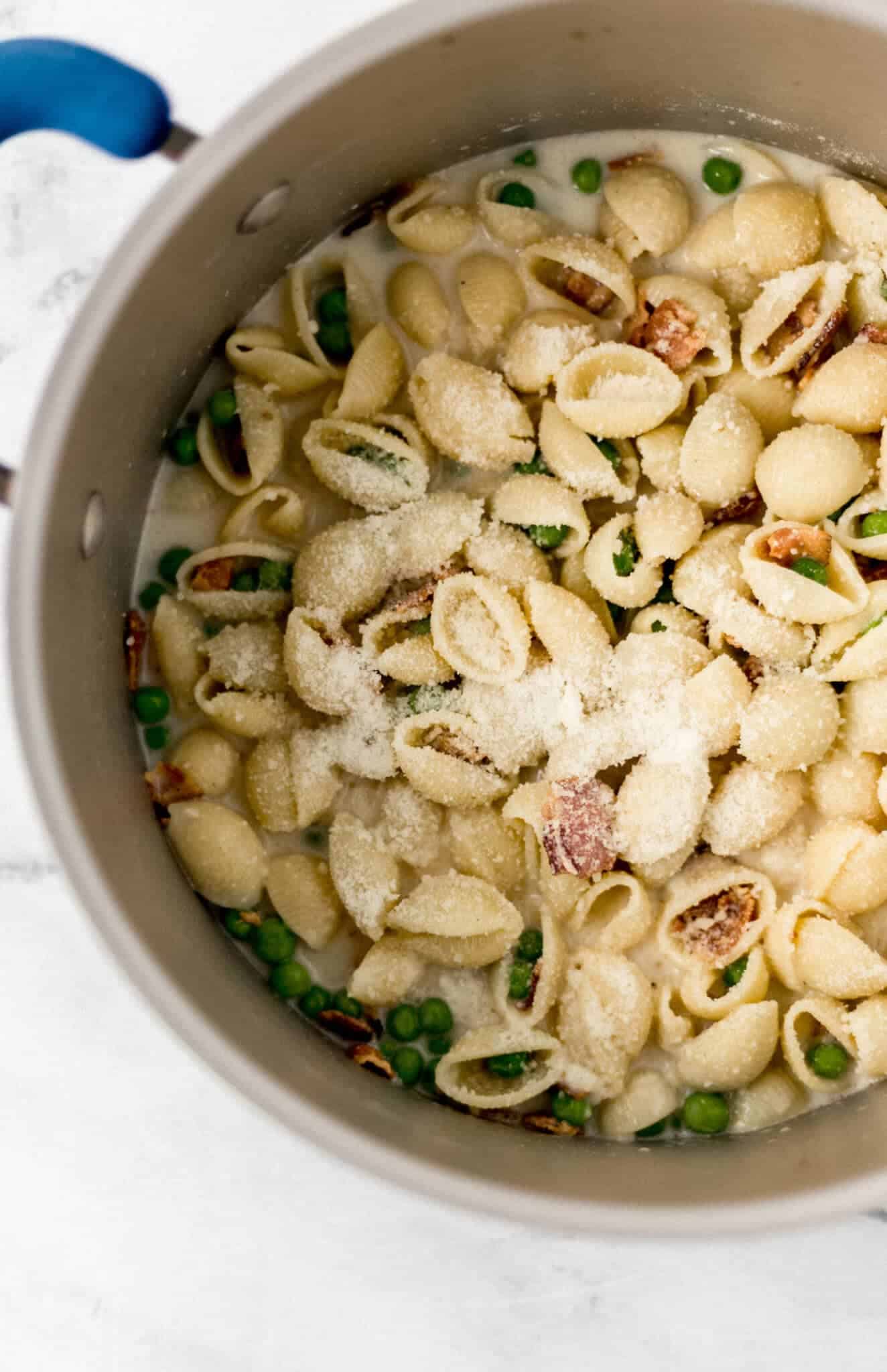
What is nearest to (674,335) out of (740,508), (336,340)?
(740,508)

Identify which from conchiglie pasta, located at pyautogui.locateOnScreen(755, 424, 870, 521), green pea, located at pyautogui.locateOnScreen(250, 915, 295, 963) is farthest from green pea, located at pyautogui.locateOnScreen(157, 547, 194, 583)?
conchiglie pasta, located at pyautogui.locateOnScreen(755, 424, 870, 521)

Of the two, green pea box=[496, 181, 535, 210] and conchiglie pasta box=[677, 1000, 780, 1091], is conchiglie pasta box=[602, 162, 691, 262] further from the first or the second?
conchiglie pasta box=[677, 1000, 780, 1091]

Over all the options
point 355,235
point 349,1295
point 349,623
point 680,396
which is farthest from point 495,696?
point 349,1295

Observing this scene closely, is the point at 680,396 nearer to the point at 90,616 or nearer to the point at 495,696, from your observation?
the point at 495,696

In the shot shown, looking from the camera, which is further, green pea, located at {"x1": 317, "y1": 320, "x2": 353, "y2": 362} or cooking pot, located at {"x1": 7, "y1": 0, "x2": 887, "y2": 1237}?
green pea, located at {"x1": 317, "y1": 320, "x2": 353, "y2": 362}

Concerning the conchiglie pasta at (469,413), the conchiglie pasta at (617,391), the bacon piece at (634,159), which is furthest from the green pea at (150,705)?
the bacon piece at (634,159)

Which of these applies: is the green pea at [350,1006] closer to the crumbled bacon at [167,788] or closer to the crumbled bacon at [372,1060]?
the crumbled bacon at [372,1060]

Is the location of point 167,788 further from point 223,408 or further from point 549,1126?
point 549,1126
